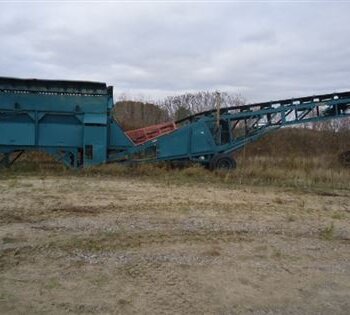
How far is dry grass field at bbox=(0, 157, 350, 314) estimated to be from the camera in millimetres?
4305

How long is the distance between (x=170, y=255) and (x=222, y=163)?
978cm

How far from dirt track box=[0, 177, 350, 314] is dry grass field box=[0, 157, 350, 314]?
0.01 m

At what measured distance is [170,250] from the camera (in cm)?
582

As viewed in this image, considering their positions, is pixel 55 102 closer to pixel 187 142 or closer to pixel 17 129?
pixel 17 129

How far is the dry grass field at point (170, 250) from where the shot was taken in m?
4.30

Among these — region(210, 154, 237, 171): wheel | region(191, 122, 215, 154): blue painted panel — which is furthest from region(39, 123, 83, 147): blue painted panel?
region(210, 154, 237, 171): wheel

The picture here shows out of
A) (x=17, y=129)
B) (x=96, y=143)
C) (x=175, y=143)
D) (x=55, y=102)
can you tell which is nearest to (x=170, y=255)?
(x=96, y=143)

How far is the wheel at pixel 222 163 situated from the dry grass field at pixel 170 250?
3.90 m

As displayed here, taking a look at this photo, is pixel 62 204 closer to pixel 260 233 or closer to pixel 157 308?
pixel 260 233

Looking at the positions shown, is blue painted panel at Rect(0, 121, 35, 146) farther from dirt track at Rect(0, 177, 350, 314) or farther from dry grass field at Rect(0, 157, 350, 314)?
dirt track at Rect(0, 177, 350, 314)

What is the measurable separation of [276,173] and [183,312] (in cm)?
1120

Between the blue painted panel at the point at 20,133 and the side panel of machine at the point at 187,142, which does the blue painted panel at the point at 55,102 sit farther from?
the side panel of machine at the point at 187,142

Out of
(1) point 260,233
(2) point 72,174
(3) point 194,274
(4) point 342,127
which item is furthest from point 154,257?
(4) point 342,127

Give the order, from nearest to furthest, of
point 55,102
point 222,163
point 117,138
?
point 55,102, point 117,138, point 222,163
